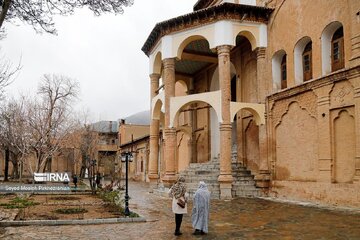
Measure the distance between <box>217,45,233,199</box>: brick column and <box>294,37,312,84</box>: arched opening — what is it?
3027 millimetres

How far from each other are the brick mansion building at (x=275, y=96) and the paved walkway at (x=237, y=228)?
101 inches

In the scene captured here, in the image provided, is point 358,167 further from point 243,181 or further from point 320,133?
point 243,181

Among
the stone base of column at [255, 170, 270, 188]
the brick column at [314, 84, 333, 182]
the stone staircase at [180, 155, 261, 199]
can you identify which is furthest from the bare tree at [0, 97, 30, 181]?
the brick column at [314, 84, 333, 182]

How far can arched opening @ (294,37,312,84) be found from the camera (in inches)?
680

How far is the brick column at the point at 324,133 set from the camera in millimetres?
14977

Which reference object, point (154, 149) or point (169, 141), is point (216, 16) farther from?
point (154, 149)

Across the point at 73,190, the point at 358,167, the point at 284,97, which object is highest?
the point at 284,97

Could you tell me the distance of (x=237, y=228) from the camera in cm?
1026

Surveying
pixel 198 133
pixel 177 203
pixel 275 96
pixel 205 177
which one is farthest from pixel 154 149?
pixel 177 203

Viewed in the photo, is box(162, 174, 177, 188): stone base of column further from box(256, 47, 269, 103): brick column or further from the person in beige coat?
the person in beige coat

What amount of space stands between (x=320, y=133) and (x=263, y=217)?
5.00 meters

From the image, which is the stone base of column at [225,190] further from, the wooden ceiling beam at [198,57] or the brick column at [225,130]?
the wooden ceiling beam at [198,57]

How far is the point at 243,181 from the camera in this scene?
19.4 metres

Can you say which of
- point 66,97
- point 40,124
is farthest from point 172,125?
point 66,97
